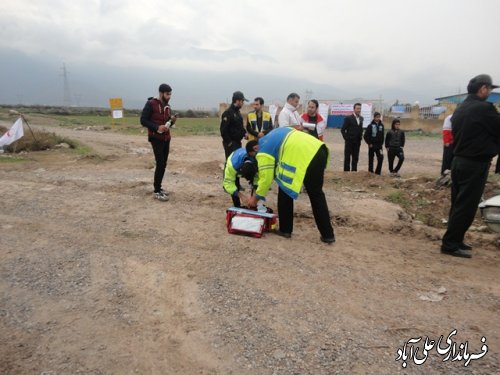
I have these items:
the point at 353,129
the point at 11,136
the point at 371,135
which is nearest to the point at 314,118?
the point at 353,129

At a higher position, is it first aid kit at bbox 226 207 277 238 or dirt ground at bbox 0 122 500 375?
first aid kit at bbox 226 207 277 238

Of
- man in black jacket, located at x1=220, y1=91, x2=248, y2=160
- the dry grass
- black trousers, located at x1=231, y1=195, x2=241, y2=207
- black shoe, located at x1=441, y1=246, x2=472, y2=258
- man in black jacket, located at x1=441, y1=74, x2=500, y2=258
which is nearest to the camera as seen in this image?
man in black jacket, located at x1=441, y1=74, x2=500, y2=258

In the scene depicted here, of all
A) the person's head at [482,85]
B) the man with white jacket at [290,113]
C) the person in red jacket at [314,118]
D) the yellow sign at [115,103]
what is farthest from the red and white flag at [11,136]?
the yellow sign at [115,103]

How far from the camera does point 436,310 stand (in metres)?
3.30

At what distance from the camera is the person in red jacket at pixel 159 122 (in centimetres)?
623

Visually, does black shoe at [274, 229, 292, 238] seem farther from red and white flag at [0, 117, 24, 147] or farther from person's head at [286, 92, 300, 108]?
red and white flag at [0, 117, 24, 147]

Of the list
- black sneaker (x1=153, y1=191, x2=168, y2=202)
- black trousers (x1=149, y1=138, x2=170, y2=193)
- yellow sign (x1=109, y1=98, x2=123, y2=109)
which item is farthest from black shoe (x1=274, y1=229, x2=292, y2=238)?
yellow sign (x1=109, y1=98, x2=123, y2=109)

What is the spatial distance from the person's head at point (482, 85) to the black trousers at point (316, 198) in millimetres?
1875

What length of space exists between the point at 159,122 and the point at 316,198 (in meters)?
3.14

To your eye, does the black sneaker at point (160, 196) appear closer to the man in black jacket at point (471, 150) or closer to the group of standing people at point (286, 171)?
the group of standing people at point (286, 171)

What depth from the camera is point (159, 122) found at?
6.37 m

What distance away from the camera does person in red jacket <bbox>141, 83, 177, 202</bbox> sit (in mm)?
6234

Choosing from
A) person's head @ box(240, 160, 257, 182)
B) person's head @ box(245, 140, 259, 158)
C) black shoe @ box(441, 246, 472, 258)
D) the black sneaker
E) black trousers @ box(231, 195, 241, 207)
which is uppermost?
person's head @ box(245, 140, 259, 158)


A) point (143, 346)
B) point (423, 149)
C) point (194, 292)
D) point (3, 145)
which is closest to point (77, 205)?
point (194, 292)
